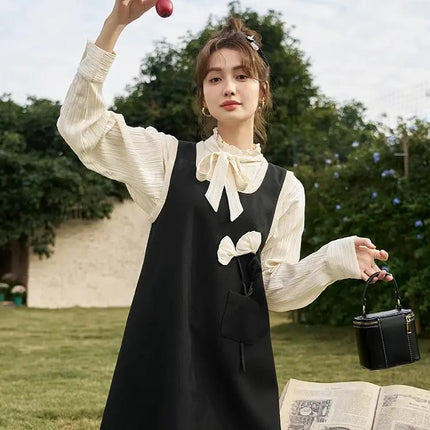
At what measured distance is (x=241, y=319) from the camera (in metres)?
1.91

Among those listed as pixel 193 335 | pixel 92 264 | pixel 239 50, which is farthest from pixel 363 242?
pixel 92 264

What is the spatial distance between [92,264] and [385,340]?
1081 centimetres

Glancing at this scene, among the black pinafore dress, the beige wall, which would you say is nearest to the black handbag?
the black pinafore dress

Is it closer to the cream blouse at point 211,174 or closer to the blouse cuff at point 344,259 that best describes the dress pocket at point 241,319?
the cream blouse at point 211,174

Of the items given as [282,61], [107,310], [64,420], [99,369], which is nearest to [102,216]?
[107,310]

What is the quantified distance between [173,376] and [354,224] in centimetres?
519

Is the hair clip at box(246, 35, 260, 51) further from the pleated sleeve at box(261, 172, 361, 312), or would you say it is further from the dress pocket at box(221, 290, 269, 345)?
the dress pocket at box(221, 290, 269, 345)

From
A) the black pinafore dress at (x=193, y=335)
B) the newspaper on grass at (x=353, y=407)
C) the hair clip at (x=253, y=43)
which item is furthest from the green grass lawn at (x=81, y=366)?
the hair clip at (x=253, y=43)

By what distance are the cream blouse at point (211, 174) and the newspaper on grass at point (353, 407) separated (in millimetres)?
800

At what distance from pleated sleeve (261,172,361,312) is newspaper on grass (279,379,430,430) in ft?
2.61

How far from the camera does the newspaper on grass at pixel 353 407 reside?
262 cm

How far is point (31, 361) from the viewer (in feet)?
19.9

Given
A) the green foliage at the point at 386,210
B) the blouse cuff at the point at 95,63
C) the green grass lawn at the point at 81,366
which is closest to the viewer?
the blouse cuff at the point at 95,63

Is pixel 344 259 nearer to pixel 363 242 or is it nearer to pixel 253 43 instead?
pixel 363 242
